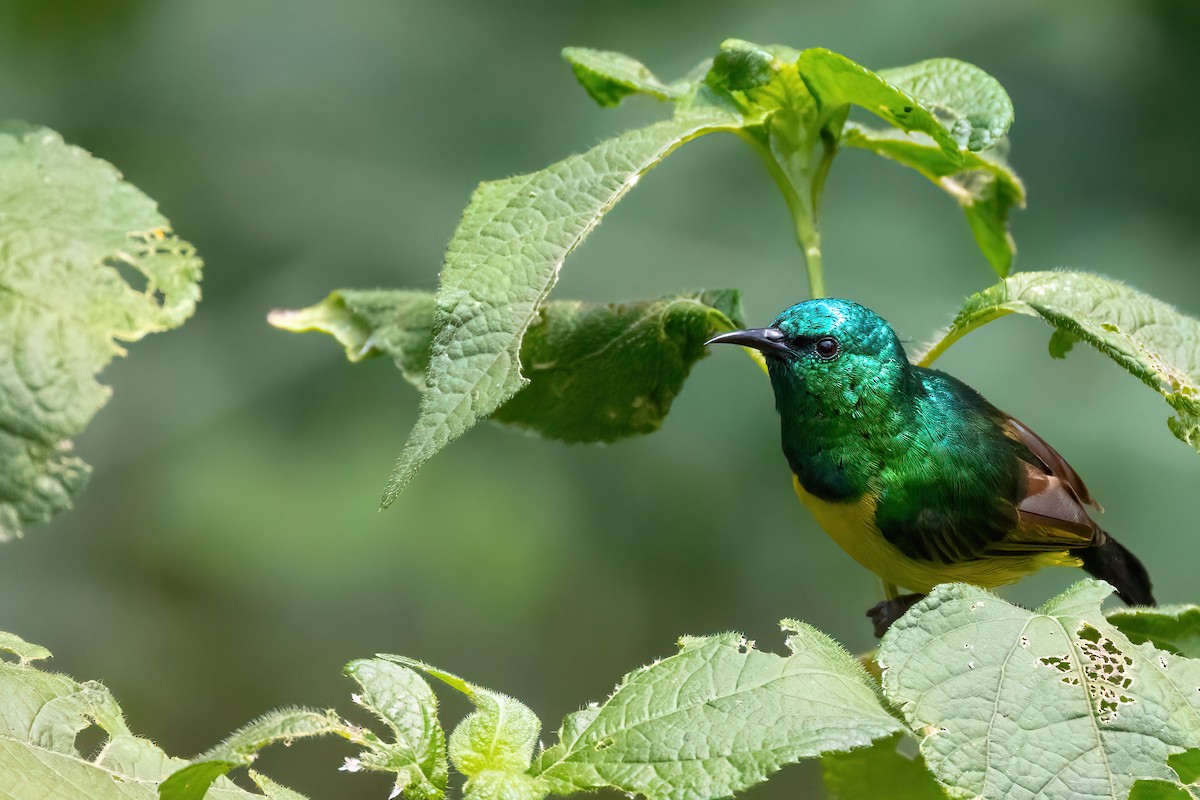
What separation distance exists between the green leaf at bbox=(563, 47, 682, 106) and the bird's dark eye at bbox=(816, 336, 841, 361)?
43cm

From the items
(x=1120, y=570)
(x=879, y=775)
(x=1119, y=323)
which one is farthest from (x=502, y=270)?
(x=1120, y=570)

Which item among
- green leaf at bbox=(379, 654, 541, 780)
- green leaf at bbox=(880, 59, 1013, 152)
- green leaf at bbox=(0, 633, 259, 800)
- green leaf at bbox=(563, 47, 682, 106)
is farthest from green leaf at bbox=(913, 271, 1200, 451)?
green leaf at bbox=(0, 633, 259, 800)

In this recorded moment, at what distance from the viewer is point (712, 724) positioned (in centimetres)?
119

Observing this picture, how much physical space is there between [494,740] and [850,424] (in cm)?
93

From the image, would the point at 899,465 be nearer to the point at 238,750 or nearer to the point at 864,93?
the point at 864,93

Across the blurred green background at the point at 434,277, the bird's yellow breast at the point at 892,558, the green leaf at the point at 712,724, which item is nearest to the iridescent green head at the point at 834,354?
the bird's yellow breast at the point at 892,558

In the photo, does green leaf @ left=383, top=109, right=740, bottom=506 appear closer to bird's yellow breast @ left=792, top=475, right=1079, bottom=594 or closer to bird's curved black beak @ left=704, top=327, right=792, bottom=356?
bird's curved black beak @ left=704, top=327, right=792, bottom=356

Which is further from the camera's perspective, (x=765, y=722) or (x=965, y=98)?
(x=965, y=98)

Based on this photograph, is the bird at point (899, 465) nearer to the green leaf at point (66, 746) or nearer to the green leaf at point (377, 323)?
the green leaf at point (377, 323)

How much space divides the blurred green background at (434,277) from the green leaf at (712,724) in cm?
347

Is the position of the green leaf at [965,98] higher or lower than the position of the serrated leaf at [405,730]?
higher

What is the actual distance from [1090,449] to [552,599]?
2022mm

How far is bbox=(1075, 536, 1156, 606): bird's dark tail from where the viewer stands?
2125mm

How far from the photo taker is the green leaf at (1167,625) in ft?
5.36
